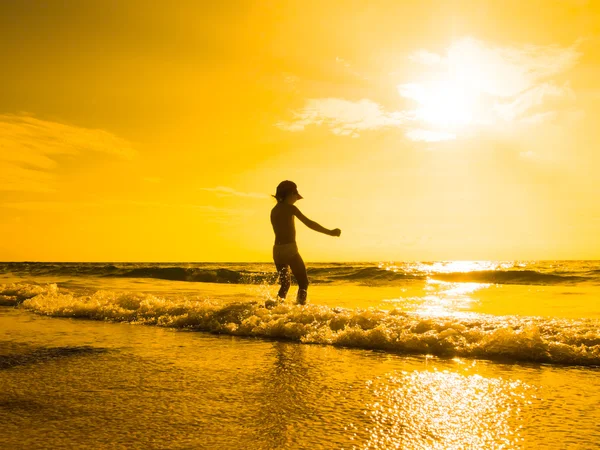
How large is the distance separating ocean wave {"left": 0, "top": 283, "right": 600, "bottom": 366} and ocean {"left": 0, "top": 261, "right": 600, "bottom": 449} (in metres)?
0.02

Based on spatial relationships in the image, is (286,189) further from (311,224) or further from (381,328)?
(381,328)

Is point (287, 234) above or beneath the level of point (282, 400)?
above

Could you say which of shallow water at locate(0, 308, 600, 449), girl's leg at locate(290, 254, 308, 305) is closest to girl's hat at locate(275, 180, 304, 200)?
girl's leg at locate(290, 254, 308, 305)

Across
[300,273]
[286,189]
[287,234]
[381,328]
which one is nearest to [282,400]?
[381,328]

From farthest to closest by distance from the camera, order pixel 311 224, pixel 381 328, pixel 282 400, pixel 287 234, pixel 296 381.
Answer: pixel 287 234 < pixel 311 224 < pixel 381 328 < pixel 296 381 < pixel 282 400

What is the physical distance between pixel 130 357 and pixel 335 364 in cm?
192

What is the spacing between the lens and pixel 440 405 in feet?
9.29

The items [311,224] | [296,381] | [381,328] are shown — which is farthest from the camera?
[311,224]

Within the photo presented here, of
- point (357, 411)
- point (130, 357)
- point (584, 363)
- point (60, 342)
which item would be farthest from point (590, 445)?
point (60, 342)

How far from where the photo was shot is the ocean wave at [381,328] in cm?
457

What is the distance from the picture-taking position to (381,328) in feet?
17.2

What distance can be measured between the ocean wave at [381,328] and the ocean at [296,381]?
2cm

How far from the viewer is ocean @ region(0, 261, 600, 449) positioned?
2312 mm

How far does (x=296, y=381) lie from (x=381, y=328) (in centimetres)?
210
